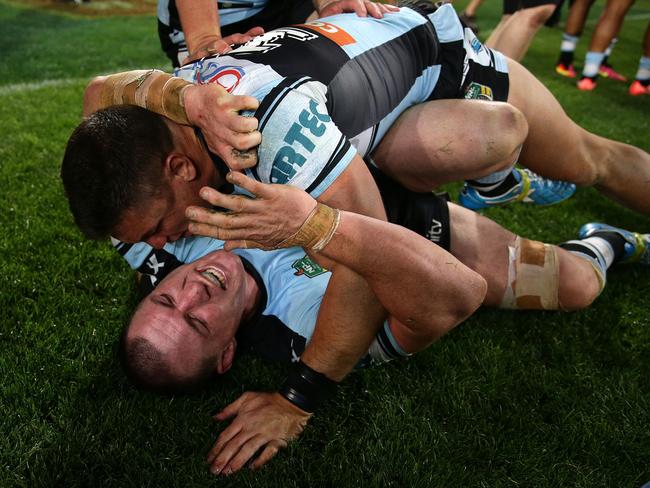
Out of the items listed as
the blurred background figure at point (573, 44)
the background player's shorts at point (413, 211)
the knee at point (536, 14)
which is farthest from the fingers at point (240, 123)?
the blurred background figure at point (573, 44)

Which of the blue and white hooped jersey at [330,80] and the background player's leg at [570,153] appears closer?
the blue and white hooped jersey at [330,80]

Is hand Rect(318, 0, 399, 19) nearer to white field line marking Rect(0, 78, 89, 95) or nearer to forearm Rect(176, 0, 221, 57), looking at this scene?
forearm Rect(176, 0, 221, 57)

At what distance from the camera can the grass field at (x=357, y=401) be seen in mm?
1881

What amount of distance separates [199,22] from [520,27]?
2916 mm

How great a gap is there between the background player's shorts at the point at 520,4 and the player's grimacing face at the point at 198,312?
10.7 feet

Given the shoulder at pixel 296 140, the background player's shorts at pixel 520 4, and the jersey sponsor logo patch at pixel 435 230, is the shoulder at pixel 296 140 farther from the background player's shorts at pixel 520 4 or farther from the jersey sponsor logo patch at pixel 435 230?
the background player's shorts at pixel 520 4

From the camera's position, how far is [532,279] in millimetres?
2645

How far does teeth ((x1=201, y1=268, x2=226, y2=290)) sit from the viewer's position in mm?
2445

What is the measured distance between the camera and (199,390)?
225 cm

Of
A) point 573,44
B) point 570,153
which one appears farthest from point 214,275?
point 573,44

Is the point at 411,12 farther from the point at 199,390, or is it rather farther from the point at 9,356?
the point at 9,356

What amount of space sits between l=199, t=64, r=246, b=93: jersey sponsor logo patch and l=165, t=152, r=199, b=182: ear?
25cm

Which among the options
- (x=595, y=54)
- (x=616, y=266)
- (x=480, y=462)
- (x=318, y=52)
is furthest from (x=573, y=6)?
(x=480, y=462)

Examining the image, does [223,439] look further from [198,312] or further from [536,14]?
[536,14]
